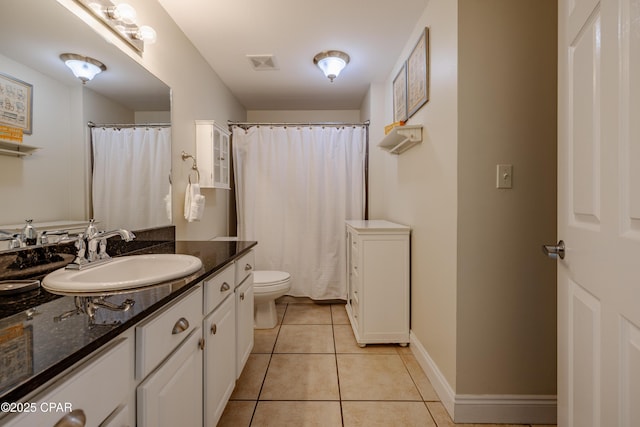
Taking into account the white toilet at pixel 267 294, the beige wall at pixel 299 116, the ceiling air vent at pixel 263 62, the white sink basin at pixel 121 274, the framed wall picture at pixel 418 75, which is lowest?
the white toilet at pixel 267 294

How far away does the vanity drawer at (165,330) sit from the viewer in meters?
0.73

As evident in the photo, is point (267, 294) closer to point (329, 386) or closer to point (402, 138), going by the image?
point (329, 386)

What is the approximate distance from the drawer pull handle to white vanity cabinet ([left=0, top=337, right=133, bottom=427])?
0.19 m

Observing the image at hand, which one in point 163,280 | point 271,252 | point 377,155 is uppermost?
point 377,155

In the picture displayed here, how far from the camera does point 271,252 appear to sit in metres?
3.04

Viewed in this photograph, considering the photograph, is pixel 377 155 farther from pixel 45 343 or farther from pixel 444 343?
pixel 45 343

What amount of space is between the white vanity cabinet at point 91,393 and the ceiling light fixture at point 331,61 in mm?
2369

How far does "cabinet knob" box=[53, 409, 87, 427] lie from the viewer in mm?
503

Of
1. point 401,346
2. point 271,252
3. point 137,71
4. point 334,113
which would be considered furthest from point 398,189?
point 137,71

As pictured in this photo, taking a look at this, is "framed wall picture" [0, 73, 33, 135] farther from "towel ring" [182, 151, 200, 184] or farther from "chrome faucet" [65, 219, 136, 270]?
"towel ring" [182, 151, 200, 184]

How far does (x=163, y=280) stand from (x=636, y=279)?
47.1 inches

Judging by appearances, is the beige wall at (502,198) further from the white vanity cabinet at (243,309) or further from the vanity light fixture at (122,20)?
the vanity light fixture at (122,20)

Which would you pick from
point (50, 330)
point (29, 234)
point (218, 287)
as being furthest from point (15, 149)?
point (218, 287)

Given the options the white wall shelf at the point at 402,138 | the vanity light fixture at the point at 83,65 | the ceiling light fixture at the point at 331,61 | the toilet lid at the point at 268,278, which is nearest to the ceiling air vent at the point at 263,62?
the ceiling light fixture at the point at 331,61
